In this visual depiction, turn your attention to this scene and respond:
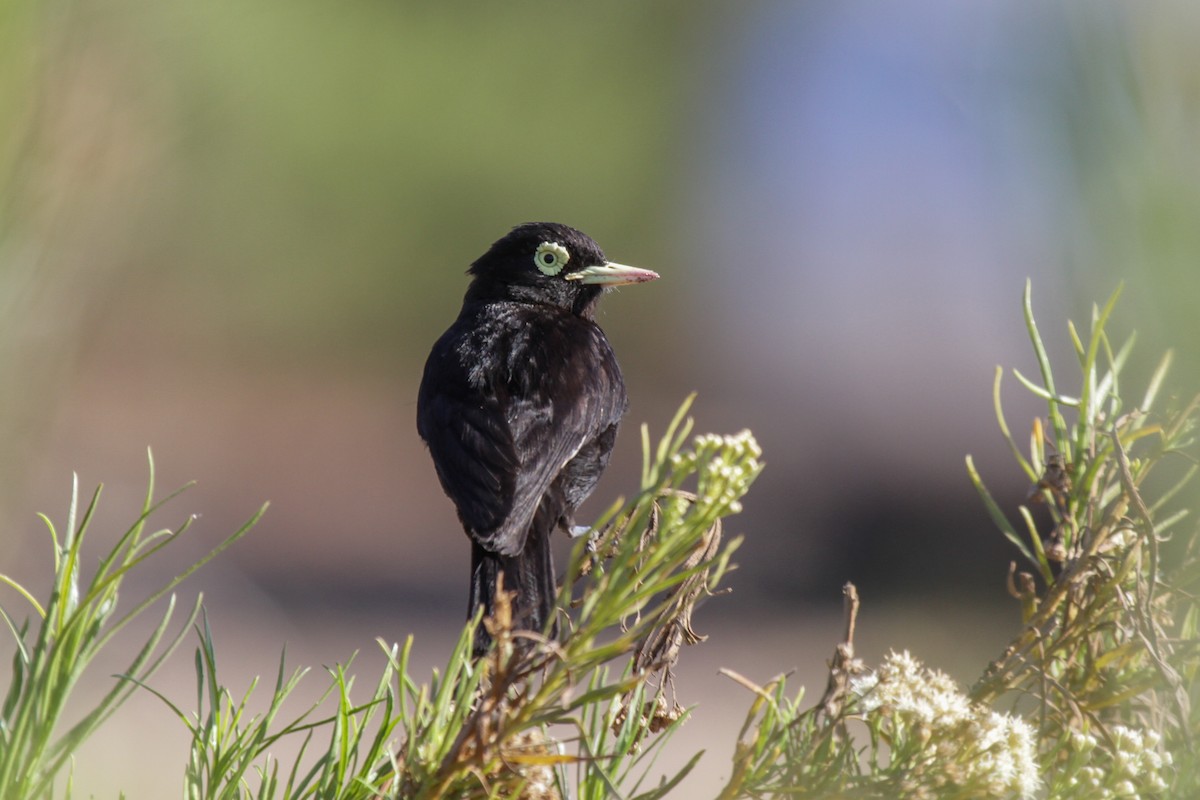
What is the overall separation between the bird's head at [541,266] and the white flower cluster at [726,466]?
169 centimetres

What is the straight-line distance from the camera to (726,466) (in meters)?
0.52

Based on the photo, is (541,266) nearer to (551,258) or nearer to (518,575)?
(551,258)

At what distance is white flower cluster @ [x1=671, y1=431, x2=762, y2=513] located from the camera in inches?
20.0

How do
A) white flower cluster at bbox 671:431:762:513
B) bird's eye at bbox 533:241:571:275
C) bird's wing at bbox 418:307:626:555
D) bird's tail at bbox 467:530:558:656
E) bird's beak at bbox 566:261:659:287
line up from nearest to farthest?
white flower cluster at bbox 671:431:762:513, bird's tail at bbox 467:530:558:656, bird's wing at bbox 418:307:626:555, bird's beak at bbox 566:261:659:287, bird's eye at bbox 533:241:571:275

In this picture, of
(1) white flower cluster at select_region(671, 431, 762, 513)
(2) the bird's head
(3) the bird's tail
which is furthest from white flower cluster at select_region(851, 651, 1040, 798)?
(2) the bird's head

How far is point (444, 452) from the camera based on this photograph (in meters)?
1.58

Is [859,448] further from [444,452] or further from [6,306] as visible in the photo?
[6,306]

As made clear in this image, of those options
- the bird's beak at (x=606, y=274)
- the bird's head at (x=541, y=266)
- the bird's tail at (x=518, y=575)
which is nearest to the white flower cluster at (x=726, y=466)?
the bird's tail at (x=518, y=575)

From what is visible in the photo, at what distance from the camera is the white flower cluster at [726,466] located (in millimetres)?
507

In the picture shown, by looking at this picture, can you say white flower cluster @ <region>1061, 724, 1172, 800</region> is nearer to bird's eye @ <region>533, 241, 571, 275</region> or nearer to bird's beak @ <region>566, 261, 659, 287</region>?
bird's beak @ <region>566, 261, 659, 287</region>

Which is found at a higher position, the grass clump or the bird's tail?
the bird's tail

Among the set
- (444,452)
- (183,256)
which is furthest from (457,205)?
(444,452)

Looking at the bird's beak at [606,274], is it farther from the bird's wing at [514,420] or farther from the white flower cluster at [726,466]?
the white flower cluster at [726,466]

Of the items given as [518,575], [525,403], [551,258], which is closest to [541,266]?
[551,258]
